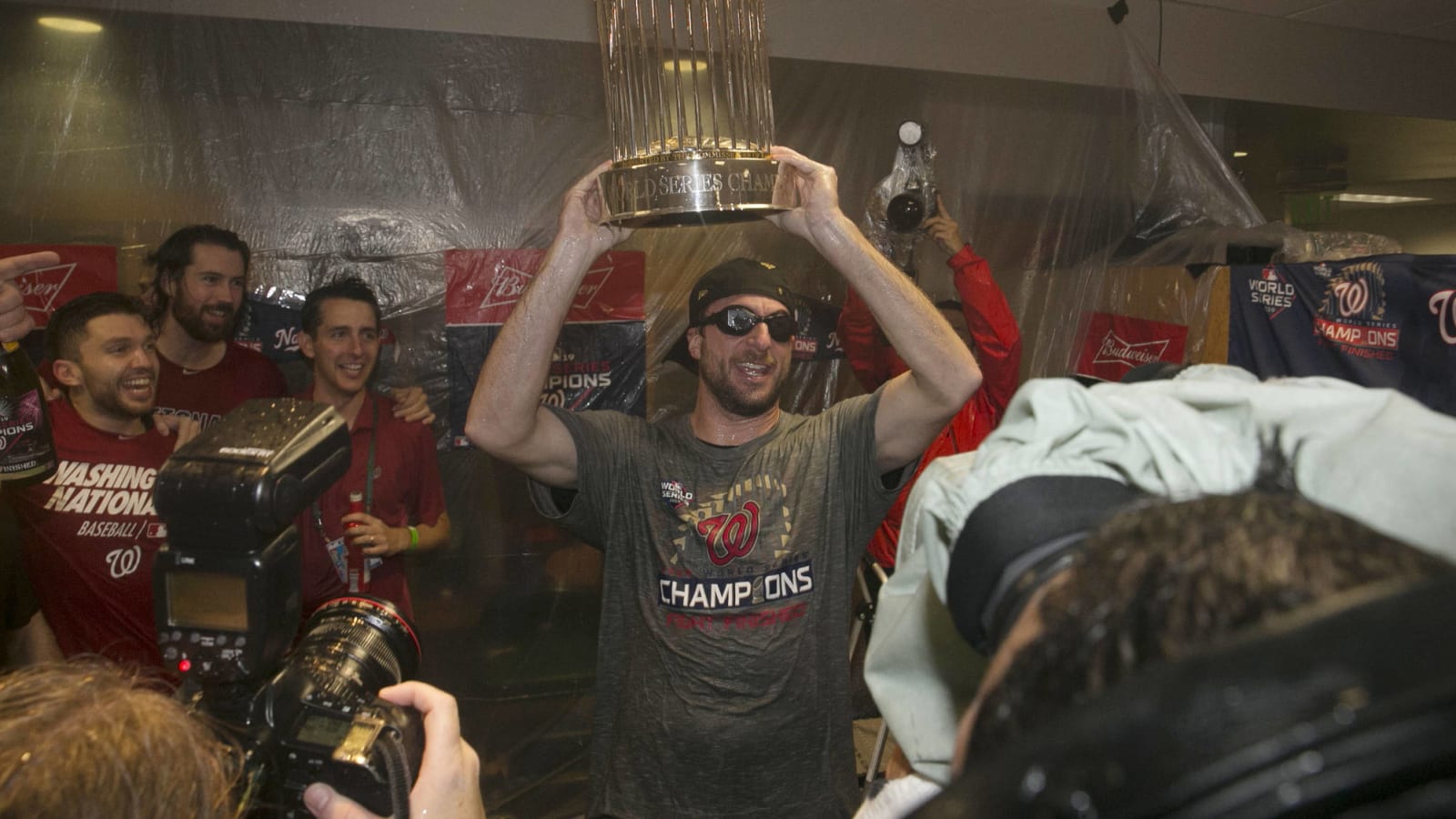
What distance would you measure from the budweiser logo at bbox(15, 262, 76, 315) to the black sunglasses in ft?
6.92

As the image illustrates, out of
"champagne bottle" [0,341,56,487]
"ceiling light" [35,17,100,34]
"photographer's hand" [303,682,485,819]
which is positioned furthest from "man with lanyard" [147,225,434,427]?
Answer: "photographer's hand" [303,682,485,819]

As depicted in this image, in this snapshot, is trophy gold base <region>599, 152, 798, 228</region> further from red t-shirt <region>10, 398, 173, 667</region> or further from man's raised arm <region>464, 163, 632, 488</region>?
red t-shirt <region>10, 398, 173, 667</region>

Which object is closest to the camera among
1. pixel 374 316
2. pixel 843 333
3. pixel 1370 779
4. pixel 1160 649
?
pixel 1370 779

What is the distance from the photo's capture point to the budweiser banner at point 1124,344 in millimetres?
3020

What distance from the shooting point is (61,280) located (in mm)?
2857

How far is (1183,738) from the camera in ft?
0.90

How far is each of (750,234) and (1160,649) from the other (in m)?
3.07

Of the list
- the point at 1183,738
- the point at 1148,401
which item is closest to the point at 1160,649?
the point at 1183,738

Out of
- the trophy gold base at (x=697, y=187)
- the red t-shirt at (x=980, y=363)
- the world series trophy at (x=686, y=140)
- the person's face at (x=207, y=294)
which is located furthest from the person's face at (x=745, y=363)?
the person's face at (x=207, y=294)

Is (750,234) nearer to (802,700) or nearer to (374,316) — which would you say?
(374,316)

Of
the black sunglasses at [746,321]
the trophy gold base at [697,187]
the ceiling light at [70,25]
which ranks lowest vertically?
the black sunglasses at [746,321]

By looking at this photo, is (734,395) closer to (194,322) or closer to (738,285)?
(738,285)

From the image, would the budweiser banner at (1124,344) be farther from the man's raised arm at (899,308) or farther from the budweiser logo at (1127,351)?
the man's raised arm at (899,308)

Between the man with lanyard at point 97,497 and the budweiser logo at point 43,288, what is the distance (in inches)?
19.8
